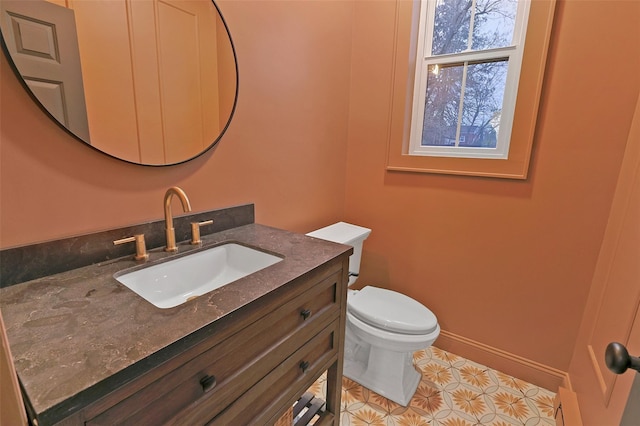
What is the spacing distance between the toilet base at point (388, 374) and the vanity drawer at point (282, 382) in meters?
0.61

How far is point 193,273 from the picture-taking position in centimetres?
106

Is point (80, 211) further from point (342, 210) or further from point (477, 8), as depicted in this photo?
point (477, 8)

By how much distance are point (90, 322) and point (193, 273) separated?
0.43 metres

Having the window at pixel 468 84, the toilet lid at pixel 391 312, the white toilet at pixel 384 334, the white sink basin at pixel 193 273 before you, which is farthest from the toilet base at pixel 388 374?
the window at pixel 468 84

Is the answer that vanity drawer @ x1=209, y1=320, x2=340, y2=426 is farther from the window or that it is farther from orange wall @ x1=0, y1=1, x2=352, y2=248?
the window

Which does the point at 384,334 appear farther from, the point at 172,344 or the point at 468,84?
the point at 468,84

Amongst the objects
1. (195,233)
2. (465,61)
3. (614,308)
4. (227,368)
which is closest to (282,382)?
(227,368)

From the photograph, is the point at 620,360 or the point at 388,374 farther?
the point at 388,374

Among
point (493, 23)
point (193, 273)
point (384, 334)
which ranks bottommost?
point (384, 334)

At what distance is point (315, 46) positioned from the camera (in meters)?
1.71

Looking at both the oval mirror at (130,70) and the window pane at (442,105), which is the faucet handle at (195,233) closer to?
the oval mirror at (130,70)

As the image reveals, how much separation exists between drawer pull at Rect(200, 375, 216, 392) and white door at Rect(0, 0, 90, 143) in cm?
76

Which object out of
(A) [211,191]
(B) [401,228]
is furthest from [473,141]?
(A) [211,191]

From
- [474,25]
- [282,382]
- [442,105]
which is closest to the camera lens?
[282,382]
